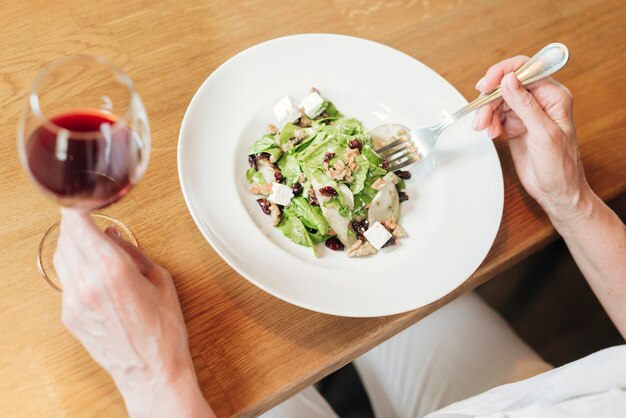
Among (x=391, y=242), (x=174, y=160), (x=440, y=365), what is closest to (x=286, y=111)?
(x=174, y=160)

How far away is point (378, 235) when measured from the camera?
1319 mm

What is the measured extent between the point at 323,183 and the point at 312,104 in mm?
208

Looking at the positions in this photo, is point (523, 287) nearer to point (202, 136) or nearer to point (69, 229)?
point (202, 136)

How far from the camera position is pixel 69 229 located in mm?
960

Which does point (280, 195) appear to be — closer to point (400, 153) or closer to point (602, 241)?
point (400, 153)

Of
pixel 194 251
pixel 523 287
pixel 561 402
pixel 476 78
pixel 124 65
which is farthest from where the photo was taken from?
pixel 523 287

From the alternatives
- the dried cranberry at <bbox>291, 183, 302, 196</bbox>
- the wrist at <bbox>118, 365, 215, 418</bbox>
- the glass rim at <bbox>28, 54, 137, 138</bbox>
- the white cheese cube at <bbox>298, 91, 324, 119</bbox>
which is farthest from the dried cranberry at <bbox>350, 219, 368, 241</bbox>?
the glass rim at <bbox>28, 54, 137, 138</bbox>

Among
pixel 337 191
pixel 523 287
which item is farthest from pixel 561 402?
pixel 523 287

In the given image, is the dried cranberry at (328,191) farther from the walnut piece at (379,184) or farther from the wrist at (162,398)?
the wrist at (162,398)

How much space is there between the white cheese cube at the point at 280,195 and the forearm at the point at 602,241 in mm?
652

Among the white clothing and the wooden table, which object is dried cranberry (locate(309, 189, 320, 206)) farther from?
the white clothing

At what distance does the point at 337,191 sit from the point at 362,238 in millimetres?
120

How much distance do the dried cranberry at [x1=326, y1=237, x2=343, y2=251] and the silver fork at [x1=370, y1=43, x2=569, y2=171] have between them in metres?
0.24

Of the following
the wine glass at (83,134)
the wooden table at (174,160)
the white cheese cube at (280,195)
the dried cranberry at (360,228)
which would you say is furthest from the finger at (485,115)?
the wine glass at (83,134)
